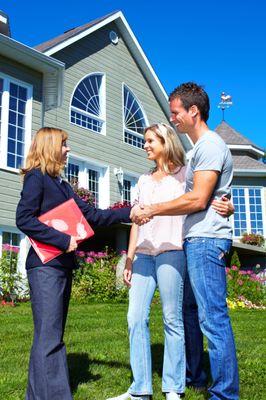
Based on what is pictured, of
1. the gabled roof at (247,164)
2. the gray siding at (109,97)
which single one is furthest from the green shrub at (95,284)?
the gabled roof at (247,164)

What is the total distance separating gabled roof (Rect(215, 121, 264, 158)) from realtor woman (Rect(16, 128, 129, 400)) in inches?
860

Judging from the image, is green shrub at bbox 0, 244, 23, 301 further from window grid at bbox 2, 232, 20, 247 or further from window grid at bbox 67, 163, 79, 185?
window grid at bbox 67, 163, 79, 185

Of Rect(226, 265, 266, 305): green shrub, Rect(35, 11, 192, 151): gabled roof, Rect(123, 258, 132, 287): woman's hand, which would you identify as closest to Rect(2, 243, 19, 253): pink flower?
Rect(226, 265, 266, 305): green shrub

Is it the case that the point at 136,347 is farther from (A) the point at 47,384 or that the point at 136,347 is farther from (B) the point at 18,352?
(B) the point at 18,352

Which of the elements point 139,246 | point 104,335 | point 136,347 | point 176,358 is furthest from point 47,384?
point 104,335

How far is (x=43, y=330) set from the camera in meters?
3.23

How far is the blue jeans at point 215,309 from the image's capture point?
2980 millimetres

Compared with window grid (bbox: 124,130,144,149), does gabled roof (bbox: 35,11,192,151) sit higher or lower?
higher

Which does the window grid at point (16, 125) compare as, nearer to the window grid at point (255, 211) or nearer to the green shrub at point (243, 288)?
the green shrub at point (243, 288)

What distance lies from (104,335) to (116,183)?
9844 millimetres

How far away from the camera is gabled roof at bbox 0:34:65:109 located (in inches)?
470

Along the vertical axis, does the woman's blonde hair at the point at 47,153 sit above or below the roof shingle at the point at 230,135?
below

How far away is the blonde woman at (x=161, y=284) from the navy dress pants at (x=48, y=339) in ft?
1.75

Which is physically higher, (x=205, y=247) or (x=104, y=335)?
(x=205, y=247)
